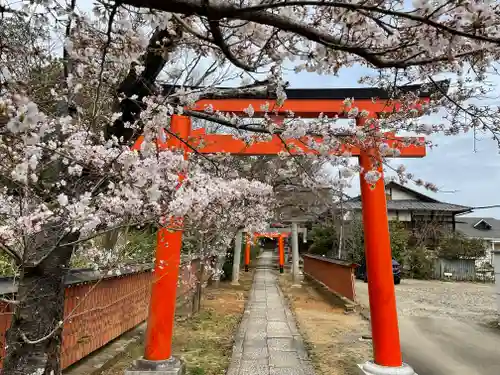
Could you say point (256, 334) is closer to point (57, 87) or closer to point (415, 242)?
point (57, 87)

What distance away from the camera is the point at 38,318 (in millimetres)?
2545

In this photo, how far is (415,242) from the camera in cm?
2278

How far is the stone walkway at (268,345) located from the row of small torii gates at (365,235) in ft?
3.53

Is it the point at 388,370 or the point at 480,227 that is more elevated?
the point at 480,227

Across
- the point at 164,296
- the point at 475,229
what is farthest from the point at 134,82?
the point at 475,229

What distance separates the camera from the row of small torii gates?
4.54m

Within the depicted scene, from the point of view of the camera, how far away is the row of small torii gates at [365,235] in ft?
14.9

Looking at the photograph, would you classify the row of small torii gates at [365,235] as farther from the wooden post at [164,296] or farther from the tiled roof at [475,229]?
the tiled roof at [475,229]

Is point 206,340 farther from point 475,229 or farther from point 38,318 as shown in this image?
point 475,229

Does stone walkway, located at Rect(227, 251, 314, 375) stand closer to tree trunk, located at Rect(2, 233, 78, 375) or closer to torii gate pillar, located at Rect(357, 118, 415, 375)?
torii gate pillar, located at Rect(357, 118, 415, 375)

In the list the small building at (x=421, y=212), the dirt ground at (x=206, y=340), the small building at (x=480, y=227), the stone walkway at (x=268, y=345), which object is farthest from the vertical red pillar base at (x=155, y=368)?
the small building at (x=480, y=227)

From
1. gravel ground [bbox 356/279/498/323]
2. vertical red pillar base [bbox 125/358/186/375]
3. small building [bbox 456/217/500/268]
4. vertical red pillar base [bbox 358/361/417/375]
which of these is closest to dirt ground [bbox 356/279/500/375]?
gravel ground [bbox 356/279/498/323]

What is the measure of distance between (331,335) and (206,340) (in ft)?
7.50

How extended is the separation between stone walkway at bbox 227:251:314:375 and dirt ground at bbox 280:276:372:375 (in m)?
0.20
